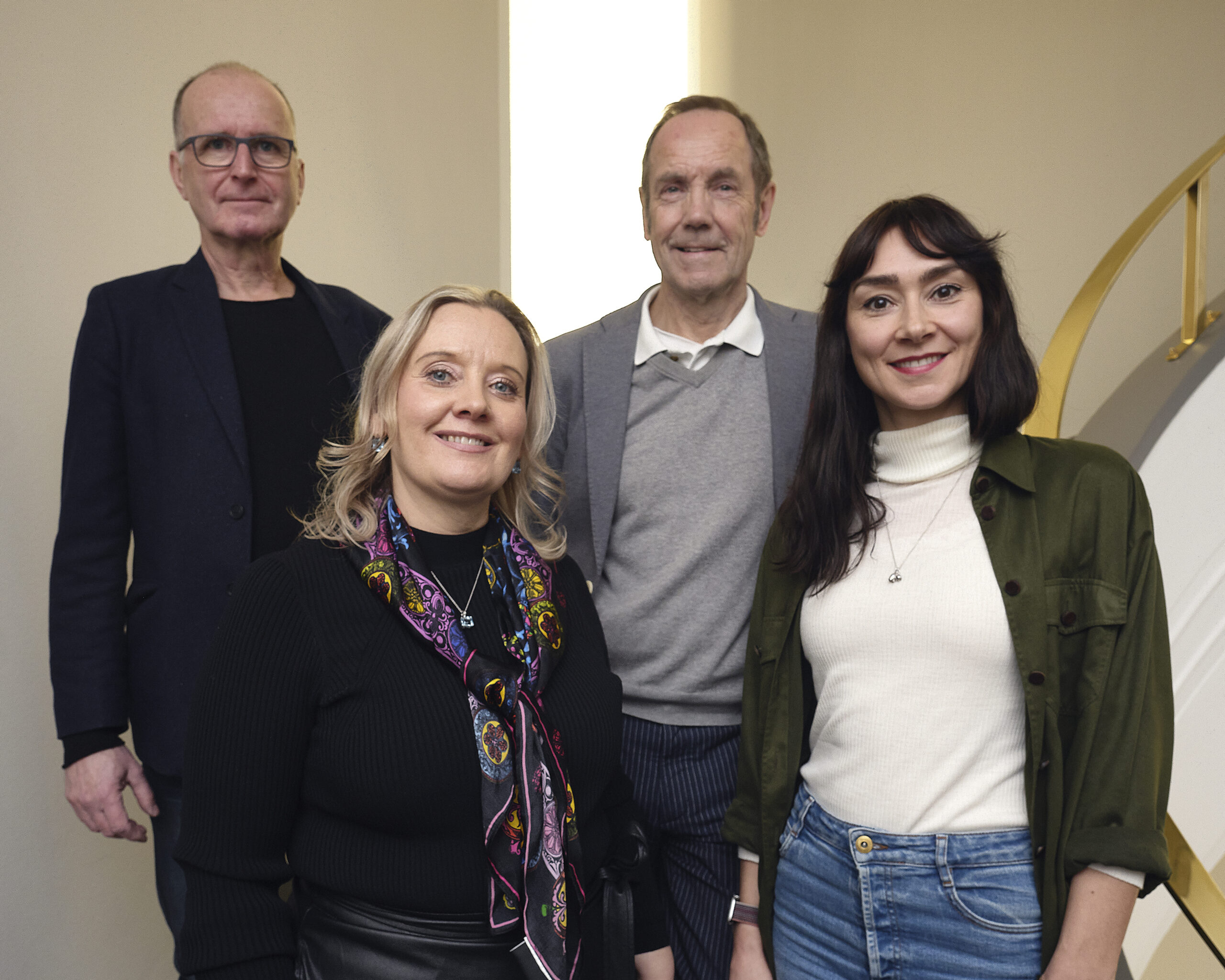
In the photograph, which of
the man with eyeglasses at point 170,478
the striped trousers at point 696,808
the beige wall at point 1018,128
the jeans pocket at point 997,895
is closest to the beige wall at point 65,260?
the man with eyeglasses at point 170,478

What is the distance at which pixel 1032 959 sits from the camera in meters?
1.44

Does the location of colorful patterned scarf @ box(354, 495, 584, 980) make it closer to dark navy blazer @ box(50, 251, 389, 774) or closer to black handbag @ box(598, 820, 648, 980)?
black handbag @ box(598, 820, 648, 980)

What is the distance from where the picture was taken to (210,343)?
2.05 m

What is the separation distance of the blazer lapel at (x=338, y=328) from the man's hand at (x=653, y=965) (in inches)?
50.8

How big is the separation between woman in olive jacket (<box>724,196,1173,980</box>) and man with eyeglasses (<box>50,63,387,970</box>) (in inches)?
42.9

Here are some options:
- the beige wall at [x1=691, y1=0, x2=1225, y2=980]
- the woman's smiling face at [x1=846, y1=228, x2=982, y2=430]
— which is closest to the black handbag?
the woman's smiling face at [x1=846, y1=228, x2=982, y2=430]

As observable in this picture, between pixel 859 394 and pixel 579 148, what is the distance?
3.80 m

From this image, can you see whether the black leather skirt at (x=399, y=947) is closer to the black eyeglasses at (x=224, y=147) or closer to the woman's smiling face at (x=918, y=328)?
the woman's smiling face at (x=918, y=328)

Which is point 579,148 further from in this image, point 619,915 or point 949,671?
point 619,915

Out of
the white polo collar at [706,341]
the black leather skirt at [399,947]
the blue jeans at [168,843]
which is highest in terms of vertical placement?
the white polo collar at [706,341]

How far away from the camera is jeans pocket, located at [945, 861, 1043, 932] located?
1424 mm

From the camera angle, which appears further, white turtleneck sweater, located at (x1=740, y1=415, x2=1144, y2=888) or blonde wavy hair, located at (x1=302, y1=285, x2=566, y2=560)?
blonde wavy hair, located at (x1=302, y1=285, x2=566, y2=560)

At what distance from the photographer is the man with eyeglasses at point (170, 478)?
196cm

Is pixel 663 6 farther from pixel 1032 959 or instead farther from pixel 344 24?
pixel 1032 959
